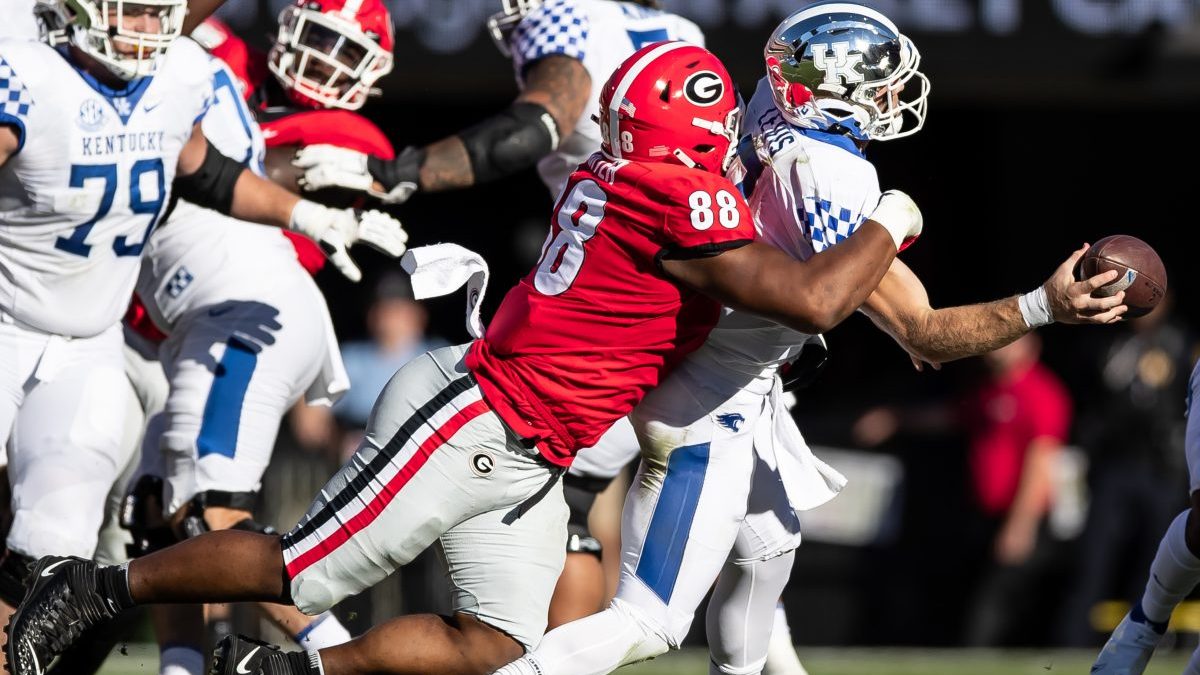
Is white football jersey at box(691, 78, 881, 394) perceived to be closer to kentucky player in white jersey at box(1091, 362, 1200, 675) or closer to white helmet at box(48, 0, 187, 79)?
kentucky player in white jersey at box(1091, 362, 1200, 675)

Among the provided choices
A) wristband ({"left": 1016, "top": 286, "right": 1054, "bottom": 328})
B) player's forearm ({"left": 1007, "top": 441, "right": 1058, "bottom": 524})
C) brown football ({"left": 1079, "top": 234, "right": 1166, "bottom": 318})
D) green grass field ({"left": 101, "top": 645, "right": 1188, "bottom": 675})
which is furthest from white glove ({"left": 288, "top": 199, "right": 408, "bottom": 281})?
player's forearm ({"left": 1007, "top": 441, "right": 1058, "bottom": 524})

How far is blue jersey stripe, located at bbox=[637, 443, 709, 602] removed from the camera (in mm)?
4078

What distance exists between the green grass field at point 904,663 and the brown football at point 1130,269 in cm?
331

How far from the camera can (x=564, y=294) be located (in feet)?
13.0

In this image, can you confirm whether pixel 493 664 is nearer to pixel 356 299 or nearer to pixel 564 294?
pixel 564 294

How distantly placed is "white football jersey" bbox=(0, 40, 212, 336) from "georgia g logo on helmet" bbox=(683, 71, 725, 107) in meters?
1.62

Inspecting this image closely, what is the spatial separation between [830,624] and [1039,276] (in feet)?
8.93

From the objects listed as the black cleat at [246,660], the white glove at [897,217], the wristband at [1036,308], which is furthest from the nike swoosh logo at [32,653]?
the wristband at [1036,308]

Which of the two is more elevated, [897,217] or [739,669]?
[897,217]

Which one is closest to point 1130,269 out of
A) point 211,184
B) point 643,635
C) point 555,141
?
point 643,635

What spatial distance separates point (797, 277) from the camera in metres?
3.80

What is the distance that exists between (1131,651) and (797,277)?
152cm

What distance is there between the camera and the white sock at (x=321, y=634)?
4.90 m

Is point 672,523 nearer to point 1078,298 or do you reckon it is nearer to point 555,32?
point 1078,298
